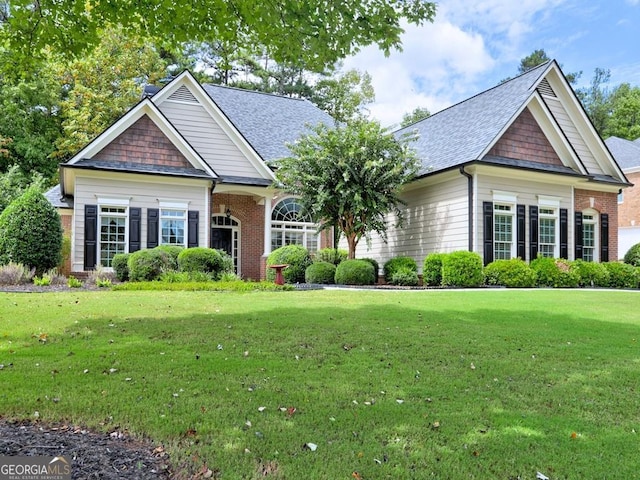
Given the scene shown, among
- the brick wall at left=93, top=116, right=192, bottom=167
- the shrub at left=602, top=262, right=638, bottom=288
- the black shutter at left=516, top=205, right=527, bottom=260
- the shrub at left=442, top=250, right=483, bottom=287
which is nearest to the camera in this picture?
the shrub at left=442, top=250, right=483, bottom=287

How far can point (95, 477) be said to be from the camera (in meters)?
2.49

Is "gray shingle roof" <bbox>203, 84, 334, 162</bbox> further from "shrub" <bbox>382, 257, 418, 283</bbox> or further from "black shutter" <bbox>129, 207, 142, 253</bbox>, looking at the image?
"shrub" <bbox>382, 257, 418, 283</bbox>

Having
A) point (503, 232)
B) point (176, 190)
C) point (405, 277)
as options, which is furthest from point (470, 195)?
point (176, 190)

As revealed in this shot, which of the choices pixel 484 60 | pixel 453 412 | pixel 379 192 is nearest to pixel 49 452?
pixel 453 412

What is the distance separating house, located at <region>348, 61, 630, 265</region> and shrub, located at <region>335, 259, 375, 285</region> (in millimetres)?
3378

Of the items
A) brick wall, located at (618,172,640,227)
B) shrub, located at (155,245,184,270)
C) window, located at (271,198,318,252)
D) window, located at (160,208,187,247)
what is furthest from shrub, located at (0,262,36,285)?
brick wall, located at (618,172,640,227)

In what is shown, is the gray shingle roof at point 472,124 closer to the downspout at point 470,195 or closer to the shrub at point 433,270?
the downspout at point 470,195

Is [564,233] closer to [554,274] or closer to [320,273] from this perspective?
[554,274]

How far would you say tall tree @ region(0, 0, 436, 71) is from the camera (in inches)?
240

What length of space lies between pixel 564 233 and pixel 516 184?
2.75 m

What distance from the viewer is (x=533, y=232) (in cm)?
1686

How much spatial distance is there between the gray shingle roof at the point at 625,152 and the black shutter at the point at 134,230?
26.9 meters

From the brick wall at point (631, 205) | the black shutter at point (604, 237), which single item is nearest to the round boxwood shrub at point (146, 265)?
the black shutter at point (604, 237)

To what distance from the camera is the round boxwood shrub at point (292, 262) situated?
1573 centimetres
